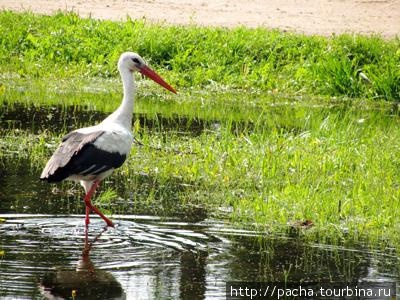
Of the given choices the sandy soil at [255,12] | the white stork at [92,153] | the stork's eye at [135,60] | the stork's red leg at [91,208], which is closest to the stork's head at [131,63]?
the stork's eye at [135,60]

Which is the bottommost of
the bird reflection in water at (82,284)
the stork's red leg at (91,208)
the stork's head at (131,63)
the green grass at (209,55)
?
the bird reflection in water at (82,284)

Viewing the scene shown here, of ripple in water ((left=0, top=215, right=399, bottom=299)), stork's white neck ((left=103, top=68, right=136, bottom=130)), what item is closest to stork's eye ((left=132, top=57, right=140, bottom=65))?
stork's white neck ((left=103, top=68, right=136, bottom=130))

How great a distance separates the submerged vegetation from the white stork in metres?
0.53

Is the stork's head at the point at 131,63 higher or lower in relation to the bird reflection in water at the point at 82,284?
higher

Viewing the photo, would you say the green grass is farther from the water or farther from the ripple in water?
the ripple in water

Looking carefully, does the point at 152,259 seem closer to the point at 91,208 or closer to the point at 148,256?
the point at 148,256

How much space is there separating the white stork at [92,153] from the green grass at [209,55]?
5710mm

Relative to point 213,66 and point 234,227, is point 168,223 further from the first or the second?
point 213,66

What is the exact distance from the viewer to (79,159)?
7.25 m

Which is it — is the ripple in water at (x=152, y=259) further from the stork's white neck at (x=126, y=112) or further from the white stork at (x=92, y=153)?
the stork's white neck at (x=126, y=112)

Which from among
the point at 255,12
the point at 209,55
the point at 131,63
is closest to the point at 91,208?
the point at 131,63

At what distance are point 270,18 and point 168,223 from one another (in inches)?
409

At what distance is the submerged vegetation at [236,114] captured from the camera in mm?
8055

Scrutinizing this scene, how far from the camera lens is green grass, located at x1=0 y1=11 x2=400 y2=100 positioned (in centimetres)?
1361
